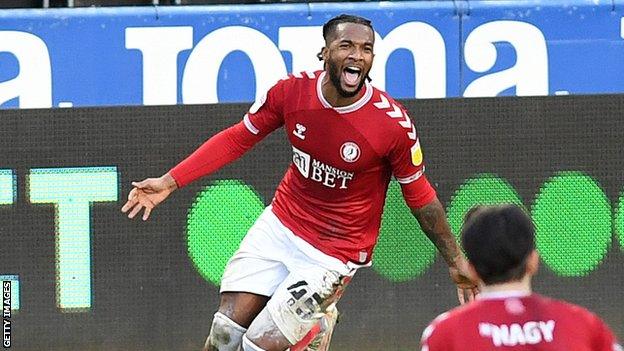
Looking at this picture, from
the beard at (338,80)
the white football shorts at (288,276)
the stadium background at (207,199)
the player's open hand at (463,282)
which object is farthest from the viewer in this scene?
the stadium background at (207,199)

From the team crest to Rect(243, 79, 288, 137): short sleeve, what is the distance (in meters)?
0.39

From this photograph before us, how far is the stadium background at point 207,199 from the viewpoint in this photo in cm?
874

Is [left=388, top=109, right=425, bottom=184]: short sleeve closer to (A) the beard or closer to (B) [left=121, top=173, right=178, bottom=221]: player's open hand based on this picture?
(A) the beard

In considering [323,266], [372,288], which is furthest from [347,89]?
[372,288]

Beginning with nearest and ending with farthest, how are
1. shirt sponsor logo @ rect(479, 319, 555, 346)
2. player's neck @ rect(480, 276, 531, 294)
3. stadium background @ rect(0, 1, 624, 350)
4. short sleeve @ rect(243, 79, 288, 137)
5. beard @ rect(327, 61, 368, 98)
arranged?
shirt sponsor logo @ rect(479, 319, 555, 346) → player's neck @ rect(480, 276, 531, 294) → beard @ rect(327, 61, 368, 98) → short sleeve @ rect(243, 79, 288, 137) → stadium background @ rect(0, 1, 624, 350)

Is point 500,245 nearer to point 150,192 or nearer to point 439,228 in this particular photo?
point 439,228

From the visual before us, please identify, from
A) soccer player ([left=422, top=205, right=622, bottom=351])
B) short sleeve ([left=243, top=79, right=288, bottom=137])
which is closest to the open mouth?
short sleeve ([left=243, top=79, right=288, bottom=137])

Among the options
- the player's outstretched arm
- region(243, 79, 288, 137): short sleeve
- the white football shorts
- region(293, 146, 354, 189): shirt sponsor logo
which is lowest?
the white football shorts

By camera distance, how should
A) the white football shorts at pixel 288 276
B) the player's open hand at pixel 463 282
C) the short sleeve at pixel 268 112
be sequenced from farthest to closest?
the short sleeve at pixel 268 112, the white football shorts at pixel 288 276, the player's open hand at pixel 463 282

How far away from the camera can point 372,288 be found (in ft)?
29.0

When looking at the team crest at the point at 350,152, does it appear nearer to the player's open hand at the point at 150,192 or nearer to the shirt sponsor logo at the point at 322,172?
the shirt sponsor logo at the point at 322,172

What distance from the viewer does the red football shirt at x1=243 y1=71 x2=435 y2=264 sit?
261 inches

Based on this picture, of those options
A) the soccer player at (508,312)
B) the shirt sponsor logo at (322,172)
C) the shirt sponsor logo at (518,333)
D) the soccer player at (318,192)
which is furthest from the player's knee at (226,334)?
the shirt sponsor logo at (518,333)

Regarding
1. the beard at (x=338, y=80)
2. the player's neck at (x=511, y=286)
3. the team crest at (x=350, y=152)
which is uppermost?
the beard at (x=338, y=80)
